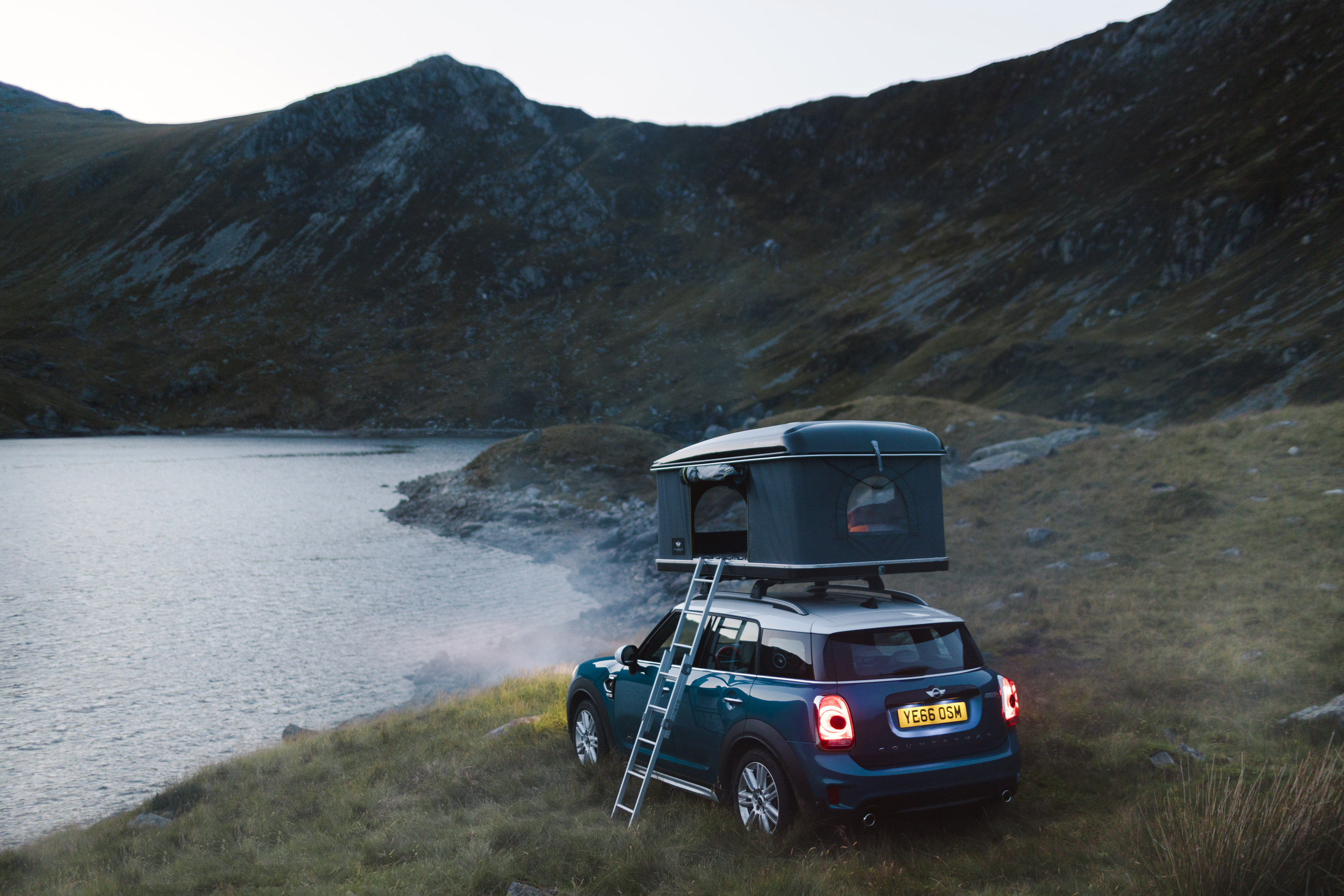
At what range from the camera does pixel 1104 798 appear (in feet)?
26.0

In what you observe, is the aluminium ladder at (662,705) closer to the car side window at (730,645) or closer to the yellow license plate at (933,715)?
the car side window at (730,645)

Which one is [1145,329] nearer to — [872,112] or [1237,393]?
[1237,393]

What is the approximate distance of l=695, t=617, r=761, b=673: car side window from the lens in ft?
25.4

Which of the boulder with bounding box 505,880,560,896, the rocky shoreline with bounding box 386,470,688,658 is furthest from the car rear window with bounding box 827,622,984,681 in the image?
the rocky shoreline with bounding box 386,470,688,658

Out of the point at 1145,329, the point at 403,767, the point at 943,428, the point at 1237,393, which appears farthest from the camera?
the point at 1145,329

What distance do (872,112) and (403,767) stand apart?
691 ft

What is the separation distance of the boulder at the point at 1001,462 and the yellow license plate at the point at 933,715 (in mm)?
21972

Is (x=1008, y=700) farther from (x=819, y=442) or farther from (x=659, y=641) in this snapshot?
(x=659, y=641)

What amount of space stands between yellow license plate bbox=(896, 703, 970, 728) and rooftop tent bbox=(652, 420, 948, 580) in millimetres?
1876

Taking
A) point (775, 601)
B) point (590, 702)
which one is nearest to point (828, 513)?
point (775, 601)

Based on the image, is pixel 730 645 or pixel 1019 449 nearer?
pixel 730 645

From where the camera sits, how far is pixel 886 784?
6.62m

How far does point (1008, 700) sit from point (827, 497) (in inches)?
101

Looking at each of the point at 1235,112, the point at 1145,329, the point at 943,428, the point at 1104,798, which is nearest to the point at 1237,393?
the point at 1145,329
